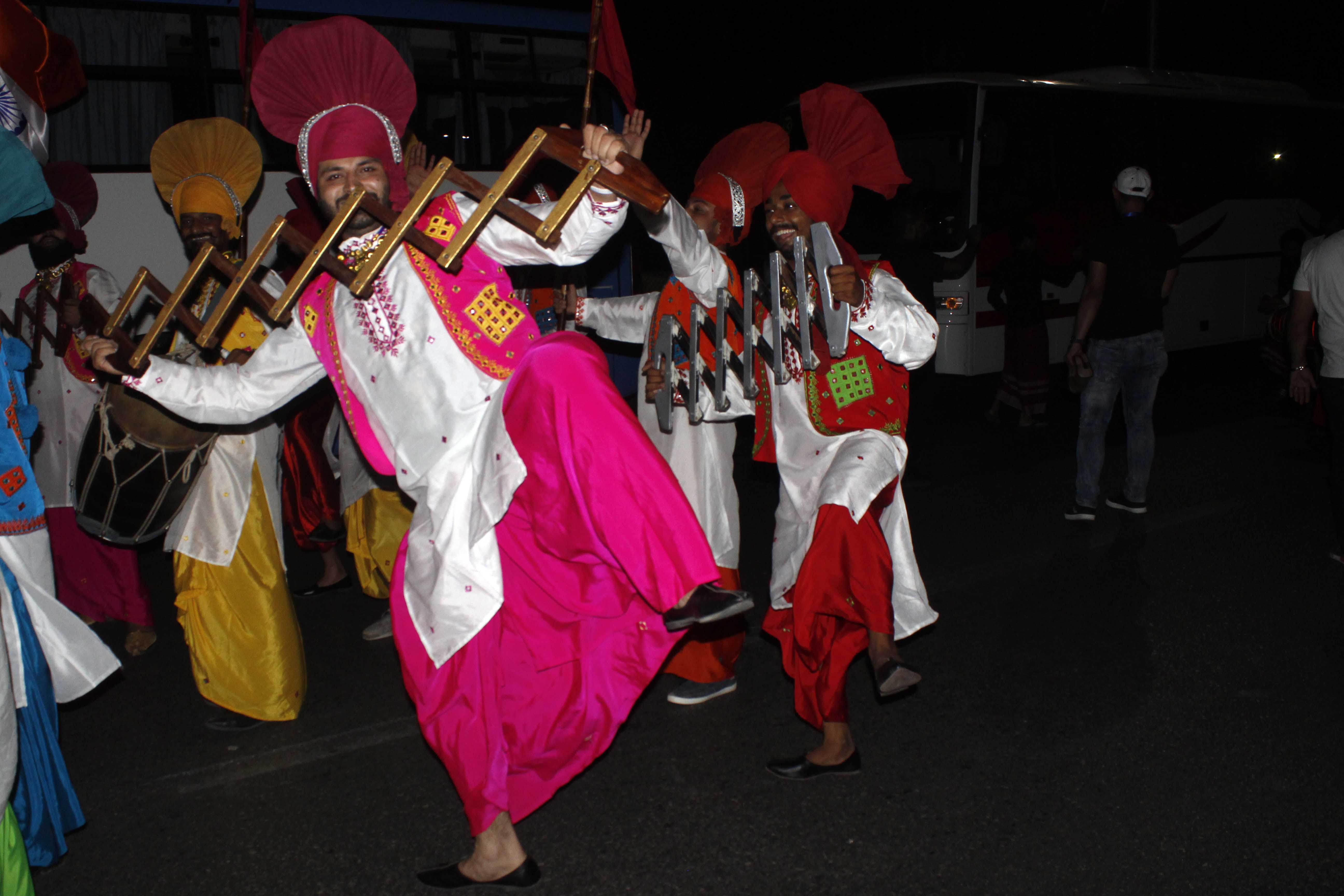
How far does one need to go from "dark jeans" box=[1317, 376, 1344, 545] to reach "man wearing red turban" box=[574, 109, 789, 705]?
9.64ft

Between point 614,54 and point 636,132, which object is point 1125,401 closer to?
point 614,54

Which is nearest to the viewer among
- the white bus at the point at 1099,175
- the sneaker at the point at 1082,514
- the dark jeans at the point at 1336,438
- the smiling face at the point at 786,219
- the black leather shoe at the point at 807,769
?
the black leather shoe at the point at 807,769

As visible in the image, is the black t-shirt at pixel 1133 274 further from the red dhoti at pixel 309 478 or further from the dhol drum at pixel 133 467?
the dhol drum at pixel 133 467

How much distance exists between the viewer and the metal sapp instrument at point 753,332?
3.19 meters

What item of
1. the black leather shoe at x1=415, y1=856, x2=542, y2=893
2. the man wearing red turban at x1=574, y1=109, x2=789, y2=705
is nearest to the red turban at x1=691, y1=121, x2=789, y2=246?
the man wearing red turban at x1=574, y1=109, x2=789, y2=705

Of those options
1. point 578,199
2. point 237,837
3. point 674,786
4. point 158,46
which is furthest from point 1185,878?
point 158,46

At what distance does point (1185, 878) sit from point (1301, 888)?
28cm

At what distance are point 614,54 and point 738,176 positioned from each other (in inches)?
30.7

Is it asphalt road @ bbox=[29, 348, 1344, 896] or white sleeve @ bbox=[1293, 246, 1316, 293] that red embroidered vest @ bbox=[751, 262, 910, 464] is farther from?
white sleeve @ bbox=[1293, 246, 1316, 293]

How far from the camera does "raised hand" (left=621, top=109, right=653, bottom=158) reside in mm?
2814

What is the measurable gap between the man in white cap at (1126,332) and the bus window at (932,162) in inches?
157

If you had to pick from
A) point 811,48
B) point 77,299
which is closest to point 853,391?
point 77,299

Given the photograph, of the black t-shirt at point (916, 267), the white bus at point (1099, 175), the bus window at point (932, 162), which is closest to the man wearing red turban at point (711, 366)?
the black t-shirt at point (916, 267)

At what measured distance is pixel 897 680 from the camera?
334cm
